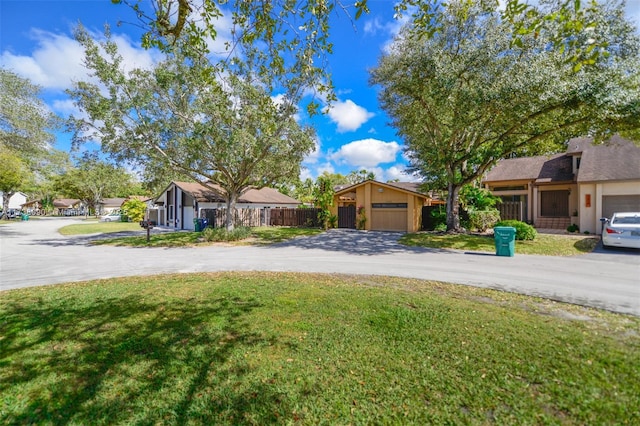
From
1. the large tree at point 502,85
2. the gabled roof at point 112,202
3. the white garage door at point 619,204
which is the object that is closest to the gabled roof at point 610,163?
the white garage door at point 619,204

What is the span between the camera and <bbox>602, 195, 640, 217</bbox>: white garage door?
15555mm

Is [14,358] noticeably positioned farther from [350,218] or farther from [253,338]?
[350,218]

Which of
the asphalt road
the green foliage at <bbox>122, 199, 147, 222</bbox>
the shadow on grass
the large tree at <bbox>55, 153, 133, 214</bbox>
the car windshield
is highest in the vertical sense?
the large tree at <bbox>55, 153, 133, 214</bbox>

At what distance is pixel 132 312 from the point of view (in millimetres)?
4961

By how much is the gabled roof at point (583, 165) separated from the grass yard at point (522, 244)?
5.06m

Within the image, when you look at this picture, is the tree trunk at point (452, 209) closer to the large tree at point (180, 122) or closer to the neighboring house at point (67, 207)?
the large tree at point (180, 122)

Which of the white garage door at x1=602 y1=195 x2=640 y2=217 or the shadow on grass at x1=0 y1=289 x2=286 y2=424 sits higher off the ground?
the white garage door at x1=602 y1=195 x2=640 y2=217

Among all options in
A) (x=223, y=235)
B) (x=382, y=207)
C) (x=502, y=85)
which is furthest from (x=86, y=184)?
(x=502, y=85)

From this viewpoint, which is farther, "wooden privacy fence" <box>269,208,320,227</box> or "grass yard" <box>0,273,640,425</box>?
"wooden privacy fence" <box>269,208,320,227</box>

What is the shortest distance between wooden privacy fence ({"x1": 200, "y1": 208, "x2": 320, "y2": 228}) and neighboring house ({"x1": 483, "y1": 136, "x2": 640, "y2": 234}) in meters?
15.1

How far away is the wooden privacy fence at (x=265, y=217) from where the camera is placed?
77.5ft

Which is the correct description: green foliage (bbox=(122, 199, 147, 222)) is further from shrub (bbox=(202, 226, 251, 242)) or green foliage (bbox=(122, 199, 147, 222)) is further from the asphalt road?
shrub (bbox=(202, 226, 251, 242))

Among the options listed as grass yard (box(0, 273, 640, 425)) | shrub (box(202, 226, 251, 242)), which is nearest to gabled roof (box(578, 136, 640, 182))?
grass yard (box(0, 273, 640, 425))

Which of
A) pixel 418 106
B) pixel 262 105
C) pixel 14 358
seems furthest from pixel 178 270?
pixel 418 106
